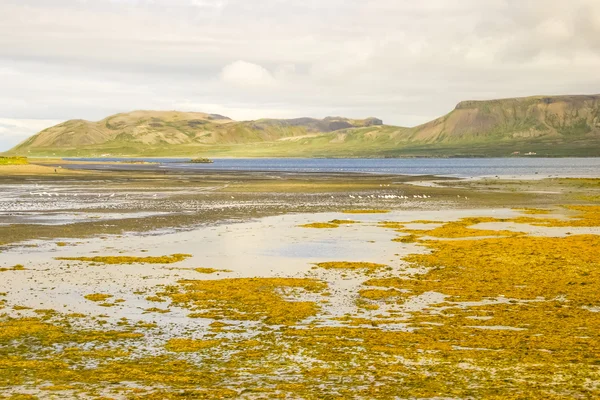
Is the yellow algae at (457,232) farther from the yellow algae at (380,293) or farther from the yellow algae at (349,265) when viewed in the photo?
the yellow algae at (380,293)

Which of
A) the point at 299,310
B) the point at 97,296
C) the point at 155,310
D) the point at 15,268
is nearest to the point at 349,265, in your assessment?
the point at 299,310

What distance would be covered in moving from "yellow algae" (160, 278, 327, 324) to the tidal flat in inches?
3.3

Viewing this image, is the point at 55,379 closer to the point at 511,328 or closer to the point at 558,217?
the point at 511,328

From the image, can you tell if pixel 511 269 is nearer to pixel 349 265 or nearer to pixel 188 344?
pixel 349 265

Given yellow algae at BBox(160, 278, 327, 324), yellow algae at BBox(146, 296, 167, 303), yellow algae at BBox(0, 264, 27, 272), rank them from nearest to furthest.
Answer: yellow algae at BBox(160, 278, 327, 324) < yellow algae at BBox(146, 296, 167, 303) < yellow algae at BBox(0, 264, 27, 272)

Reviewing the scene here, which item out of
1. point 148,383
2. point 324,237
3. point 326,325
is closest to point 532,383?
point 326,325

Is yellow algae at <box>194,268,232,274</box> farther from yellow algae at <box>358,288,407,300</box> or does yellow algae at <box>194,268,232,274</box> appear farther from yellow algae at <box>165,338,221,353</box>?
yellow algae at <box>165,338,221,353</box>

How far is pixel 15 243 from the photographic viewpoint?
31.7 m

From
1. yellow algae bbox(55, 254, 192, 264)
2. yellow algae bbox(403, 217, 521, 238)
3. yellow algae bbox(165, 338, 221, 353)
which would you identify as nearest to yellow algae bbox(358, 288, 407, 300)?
yellow algae bbox(165, 338, 221, 353)

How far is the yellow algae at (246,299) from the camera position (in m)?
17.9

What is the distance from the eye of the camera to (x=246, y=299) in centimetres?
1988

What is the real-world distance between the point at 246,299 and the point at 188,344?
5075 mm

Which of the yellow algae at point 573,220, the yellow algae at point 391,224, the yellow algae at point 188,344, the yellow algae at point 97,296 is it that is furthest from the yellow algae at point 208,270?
the yellow algae at point 573,220

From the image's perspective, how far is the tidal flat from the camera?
1239 cm
